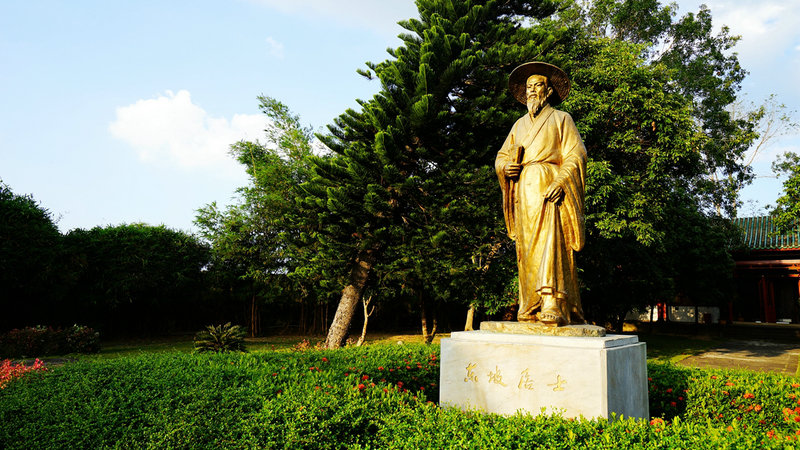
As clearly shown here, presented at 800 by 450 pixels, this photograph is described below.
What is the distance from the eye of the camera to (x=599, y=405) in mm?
2924

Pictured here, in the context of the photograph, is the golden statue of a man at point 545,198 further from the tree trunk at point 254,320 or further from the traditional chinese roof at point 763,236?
the traditional chinese roof at point 763,236

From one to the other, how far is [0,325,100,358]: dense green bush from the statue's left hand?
13.2 meters

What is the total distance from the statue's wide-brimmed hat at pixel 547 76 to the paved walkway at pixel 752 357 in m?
8.30

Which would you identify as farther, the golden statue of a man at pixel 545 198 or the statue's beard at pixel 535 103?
the statue's beard at pixel 535 103

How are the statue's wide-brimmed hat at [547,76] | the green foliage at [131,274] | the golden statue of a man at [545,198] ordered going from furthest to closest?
the green foliage at [131,274]
the statue's wide-brimmed hat at [547,76]
the golden statue of a man at [545,198]

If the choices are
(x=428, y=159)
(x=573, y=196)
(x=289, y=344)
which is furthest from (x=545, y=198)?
(x=289, y=344)

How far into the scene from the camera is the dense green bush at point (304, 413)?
2.56 meters

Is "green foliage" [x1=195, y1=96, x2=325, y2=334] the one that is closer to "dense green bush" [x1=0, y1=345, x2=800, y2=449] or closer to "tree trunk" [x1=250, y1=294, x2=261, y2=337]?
"tree trunk" [x1=250, y1=294, x2=261, y2=337]

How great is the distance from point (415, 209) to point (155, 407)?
7.25 metres

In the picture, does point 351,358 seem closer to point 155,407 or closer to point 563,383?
point 155,407

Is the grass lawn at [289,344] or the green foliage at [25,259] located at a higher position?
the green foliage at [25,259]

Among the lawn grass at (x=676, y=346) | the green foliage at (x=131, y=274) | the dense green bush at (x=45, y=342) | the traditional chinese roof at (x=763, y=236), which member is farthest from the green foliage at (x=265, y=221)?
the traditional chinese roof at (x=763, y=236)

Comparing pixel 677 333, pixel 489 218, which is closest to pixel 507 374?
pixel 489 218

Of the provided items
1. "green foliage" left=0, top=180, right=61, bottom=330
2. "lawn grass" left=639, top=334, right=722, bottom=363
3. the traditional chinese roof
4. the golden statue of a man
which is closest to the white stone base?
the golden statue of a man
